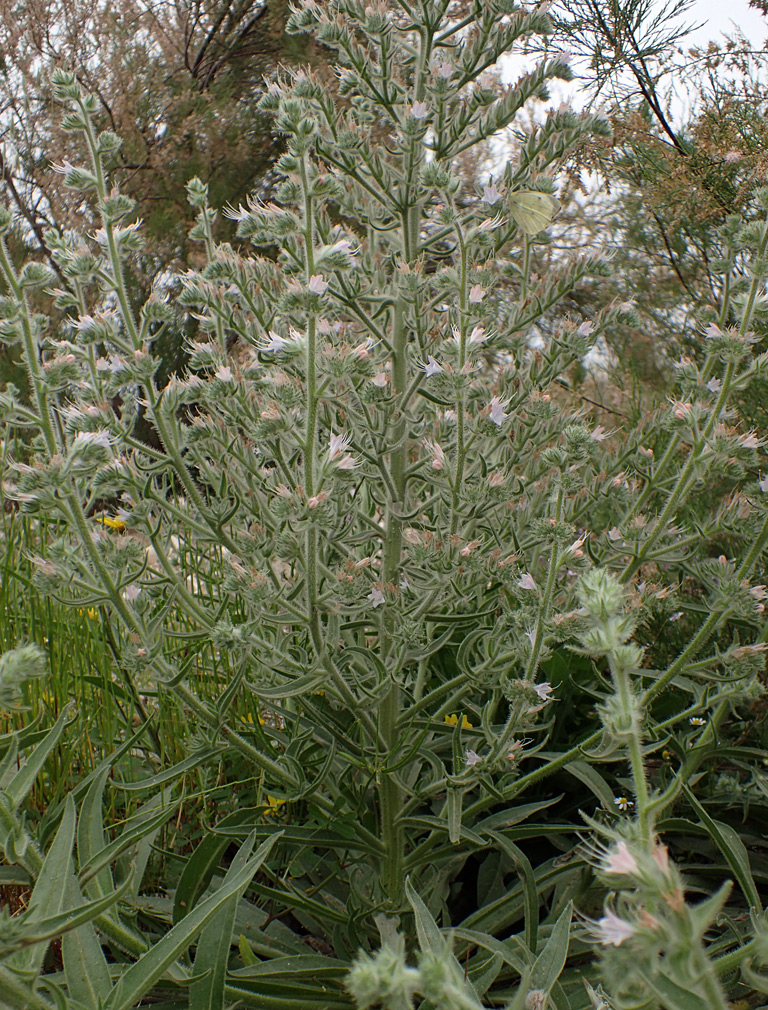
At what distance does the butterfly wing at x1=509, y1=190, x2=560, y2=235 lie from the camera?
6.07 ft

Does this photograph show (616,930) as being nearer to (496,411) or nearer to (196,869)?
(196,869)

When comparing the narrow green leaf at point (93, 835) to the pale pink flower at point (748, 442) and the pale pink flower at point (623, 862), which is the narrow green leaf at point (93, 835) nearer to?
the pale pink flower at point (623, 862)

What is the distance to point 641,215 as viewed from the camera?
4.40 m

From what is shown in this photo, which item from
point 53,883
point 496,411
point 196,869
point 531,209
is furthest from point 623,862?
point 531,209

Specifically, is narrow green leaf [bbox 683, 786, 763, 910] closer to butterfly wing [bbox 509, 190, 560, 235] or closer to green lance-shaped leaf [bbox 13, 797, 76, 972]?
green lance-shaped leaf [bbox 13, 797, 76, 972]

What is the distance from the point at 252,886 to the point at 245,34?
33.1 ft

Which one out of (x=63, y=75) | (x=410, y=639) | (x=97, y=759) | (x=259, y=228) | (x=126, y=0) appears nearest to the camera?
(x=410, y=639)

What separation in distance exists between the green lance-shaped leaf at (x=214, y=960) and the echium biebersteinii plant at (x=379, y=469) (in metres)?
0.35

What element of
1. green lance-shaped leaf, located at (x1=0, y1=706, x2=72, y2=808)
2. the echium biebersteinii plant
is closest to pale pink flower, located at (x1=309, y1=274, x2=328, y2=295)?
the echium biebersteinii plant

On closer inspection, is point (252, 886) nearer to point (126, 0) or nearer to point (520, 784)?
point (520, 784)

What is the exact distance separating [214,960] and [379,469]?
3.08 ft

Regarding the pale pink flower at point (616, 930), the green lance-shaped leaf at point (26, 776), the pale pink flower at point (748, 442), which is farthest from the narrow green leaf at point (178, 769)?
the pale pink flower at point (748, 442)

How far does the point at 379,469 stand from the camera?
1.75 m

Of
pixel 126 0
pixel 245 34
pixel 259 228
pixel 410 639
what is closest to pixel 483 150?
pixel 245 34
